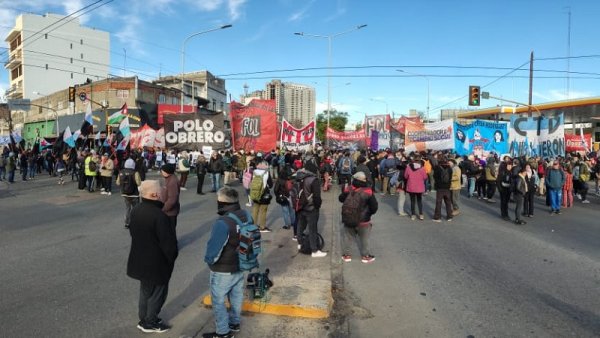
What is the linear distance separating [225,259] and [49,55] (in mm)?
69516

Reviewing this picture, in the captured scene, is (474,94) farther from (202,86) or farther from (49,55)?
(49,55)

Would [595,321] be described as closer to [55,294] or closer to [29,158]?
[55,294]

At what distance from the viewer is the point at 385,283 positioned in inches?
242

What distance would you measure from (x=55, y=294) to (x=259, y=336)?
293cm

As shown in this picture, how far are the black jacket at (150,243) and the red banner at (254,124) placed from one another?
11475 millimetres

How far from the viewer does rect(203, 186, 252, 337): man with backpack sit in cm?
400

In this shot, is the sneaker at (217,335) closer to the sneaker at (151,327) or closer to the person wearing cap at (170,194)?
the sneaker at (151,327)

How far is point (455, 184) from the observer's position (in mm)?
11570

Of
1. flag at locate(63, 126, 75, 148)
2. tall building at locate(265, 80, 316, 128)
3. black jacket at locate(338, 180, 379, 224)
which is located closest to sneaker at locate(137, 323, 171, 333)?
black jacket at locate(338, 180, 379, 224)

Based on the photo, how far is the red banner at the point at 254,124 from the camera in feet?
50.7

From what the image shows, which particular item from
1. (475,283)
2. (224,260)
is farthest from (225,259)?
(475,283)

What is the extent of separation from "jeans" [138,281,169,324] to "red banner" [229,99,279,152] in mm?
11398

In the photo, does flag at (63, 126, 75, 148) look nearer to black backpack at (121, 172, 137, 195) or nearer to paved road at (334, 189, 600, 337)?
black backpack at (121, 172, 137, 195)

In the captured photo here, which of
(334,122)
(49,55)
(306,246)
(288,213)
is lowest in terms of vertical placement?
(306,246)
